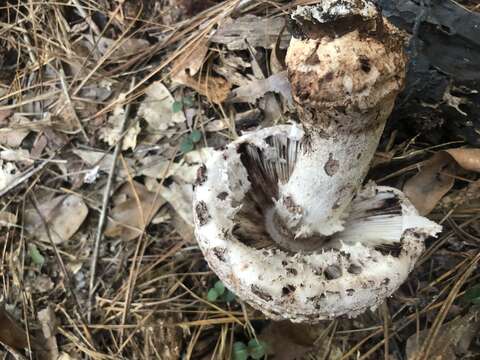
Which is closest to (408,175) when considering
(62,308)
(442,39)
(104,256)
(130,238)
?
(442,39)

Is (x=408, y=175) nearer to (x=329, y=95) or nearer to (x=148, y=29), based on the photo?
(x=329, y=95)

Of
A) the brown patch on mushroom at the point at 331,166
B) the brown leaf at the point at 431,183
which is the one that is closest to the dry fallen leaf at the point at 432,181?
the brown leaf at the point at 431,183

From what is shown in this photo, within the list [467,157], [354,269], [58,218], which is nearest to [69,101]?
[58,218]

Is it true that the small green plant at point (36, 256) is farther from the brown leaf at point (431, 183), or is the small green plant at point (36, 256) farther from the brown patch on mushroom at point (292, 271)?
the brown leaf at point (431, 183)

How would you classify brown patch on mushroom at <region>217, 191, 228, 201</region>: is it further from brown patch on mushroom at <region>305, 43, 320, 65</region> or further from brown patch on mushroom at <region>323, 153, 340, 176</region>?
brown patch on mushroom at <region>305, 43, 320, 65</region>

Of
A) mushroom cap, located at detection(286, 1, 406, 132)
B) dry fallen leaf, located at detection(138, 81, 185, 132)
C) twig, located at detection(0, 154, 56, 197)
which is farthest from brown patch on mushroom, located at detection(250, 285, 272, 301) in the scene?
twig, located at detection(0, 154, 56, 197)
